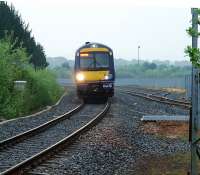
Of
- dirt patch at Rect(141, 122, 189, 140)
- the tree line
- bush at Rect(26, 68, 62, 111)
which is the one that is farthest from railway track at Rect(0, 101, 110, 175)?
the tree line

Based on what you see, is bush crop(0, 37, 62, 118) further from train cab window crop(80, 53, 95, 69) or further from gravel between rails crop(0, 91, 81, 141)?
train cab window crop(80, 53, 95, 69)

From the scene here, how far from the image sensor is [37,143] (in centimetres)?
1351

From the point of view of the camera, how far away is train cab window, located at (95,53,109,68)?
2820 cm

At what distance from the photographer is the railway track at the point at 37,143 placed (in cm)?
1026

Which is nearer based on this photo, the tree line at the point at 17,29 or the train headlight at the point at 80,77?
the train headlight at the point at 80,77

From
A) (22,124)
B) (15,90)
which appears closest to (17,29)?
(15,90)

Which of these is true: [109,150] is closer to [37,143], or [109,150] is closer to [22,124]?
[37,143]

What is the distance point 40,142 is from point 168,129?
15.4 feet

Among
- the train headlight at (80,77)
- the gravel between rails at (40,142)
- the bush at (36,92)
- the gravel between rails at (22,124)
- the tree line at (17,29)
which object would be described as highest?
the tree line at (17,29)

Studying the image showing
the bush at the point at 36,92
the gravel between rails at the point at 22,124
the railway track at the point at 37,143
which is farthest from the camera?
the bush at the point at 36,92

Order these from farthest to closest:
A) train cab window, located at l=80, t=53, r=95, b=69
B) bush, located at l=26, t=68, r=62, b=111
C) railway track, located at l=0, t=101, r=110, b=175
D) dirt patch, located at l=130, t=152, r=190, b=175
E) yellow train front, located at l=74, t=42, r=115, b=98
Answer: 1. train cab window, located at l=80, t=53, r=95, b=69
2. yellow train front, located at l=74, t=42, r=115, b=98
3. bush, located at l=26, t=68, r=62, b=111
4. railway track, located at l=0, t=101, r=110, b=175
5. dirt patch, located at l=130, t=152, r=190, b=175

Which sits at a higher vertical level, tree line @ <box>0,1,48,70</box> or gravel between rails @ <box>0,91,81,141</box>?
tree line @ <box>0,1,48,70</box>

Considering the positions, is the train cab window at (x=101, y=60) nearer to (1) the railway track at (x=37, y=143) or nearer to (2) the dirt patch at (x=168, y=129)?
(1) the railway track at (x=37, y=143)

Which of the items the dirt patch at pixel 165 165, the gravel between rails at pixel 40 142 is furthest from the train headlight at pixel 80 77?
the dirt patch at pixel 165 165
